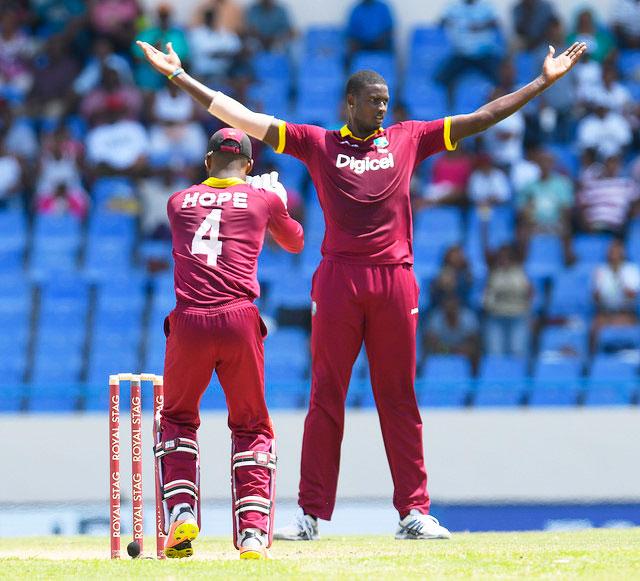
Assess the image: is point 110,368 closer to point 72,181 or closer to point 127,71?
point 72,181

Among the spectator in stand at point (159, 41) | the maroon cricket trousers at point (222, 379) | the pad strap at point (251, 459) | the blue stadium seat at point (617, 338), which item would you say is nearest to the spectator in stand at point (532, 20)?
the spectator in stand at point (159, 41)

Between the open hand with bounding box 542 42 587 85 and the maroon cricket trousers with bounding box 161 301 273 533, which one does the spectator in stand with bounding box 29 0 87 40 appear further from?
the maroon cricket trousers with bounding box 161 301 273 533

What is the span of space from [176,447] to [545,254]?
8.53 meters

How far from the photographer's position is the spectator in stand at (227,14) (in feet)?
58.3

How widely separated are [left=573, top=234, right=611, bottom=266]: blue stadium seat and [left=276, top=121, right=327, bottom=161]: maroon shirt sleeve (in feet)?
24.2

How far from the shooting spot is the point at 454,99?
1706 cm

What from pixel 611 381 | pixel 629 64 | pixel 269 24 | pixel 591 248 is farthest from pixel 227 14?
pixel 611 381

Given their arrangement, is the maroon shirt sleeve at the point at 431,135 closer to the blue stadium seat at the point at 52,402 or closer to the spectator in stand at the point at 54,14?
the blue stadium seat at the point at 52,402

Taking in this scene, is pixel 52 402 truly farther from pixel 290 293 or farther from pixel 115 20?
pixel 115 20

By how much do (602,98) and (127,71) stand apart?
5.52m

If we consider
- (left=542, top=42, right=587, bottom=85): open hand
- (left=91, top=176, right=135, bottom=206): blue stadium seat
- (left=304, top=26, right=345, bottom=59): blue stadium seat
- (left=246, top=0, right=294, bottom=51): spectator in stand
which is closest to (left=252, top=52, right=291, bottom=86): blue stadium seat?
(left=246, top=0, right=294, bottom=51): spectator in stand

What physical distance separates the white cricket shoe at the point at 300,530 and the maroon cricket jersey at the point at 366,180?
57.3 inches

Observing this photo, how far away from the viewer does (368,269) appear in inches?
316

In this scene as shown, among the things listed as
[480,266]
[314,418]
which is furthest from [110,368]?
[314,418]
